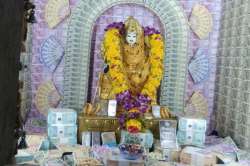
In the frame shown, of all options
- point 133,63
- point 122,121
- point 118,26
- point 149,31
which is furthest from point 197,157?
point 118,26

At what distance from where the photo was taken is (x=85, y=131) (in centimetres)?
571

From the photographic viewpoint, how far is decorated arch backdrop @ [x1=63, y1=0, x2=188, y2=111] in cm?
664

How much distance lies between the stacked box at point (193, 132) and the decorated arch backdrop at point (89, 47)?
105 centimetres

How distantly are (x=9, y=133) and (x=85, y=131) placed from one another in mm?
4290

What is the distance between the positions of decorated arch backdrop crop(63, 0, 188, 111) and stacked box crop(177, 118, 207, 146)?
1049 millimetres

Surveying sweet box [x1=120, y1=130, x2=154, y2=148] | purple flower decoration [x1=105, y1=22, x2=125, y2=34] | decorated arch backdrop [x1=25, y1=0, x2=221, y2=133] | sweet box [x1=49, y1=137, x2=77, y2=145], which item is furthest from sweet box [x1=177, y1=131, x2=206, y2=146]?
purple flower decoration [x1=105, y1=22, x2=125, y2=34]

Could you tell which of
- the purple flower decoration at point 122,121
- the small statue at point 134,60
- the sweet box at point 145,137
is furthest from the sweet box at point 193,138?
the small statue at point 134,60

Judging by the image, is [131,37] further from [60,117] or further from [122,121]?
[60,117]

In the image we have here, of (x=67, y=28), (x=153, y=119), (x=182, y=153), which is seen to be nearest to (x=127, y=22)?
(x=67, y=28)

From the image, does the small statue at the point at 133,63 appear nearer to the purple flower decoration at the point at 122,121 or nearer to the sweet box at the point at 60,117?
the purple flower decoration at the point at 122,121

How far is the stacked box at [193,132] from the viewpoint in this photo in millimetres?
5785

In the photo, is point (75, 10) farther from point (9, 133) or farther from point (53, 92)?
point (9, 133)

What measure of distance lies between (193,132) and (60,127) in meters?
1.76

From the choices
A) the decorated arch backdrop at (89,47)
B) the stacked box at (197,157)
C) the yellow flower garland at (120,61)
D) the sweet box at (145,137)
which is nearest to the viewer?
the stacked box at (197,157)
